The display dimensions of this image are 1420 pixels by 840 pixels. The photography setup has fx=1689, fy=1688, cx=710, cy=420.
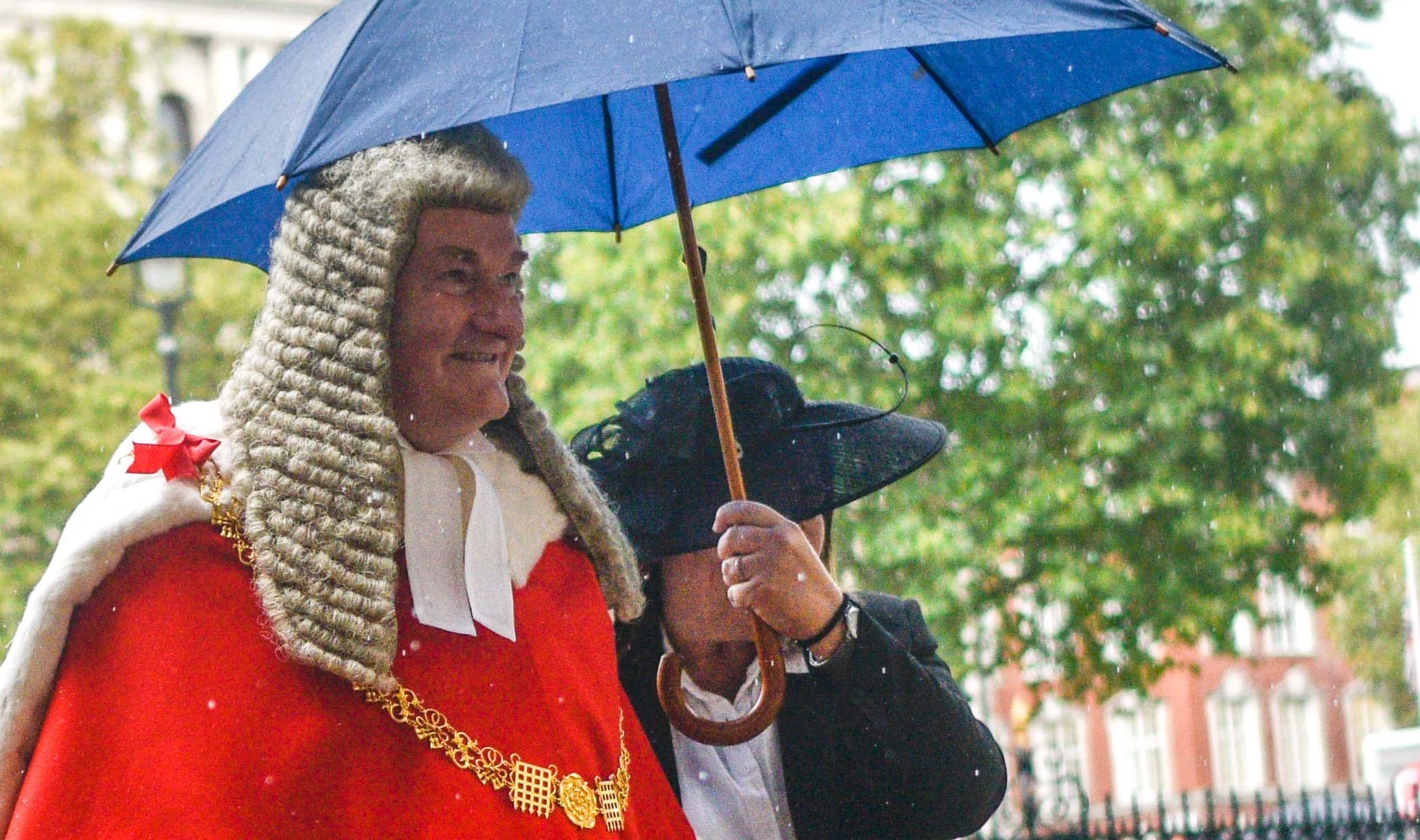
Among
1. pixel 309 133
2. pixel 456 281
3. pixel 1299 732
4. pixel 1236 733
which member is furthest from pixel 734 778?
pixel 1299 732

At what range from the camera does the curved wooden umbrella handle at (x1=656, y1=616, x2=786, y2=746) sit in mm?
2865

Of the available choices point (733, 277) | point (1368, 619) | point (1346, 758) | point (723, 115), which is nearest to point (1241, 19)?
point (733, 277)

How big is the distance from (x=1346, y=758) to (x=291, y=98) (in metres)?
44.4

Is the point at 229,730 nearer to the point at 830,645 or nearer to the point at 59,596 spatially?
the point at 59,596

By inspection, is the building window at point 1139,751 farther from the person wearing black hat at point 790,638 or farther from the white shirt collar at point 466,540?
the white shirt collar at point 466,540

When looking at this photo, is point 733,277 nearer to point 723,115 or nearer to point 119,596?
point 723,115

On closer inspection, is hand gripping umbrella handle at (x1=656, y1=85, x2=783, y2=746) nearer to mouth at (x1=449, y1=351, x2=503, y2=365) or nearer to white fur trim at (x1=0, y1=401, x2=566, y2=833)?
mouth at (x1=449, y1=351, x2=503, y2=365)

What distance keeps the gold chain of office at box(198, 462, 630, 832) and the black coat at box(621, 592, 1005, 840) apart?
0.49m

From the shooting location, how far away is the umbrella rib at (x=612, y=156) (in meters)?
3.58

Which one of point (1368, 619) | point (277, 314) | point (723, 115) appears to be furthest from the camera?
point (1368, 619)

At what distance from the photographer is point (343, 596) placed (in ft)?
8.14

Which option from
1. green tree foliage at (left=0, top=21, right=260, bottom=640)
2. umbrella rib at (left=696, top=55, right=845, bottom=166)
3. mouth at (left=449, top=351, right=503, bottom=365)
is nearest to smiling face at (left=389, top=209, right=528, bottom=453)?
mouth at (left=449, top=351, right=503, bottom=365)

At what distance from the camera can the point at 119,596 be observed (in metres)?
2.48

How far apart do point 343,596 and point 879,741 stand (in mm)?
1048
